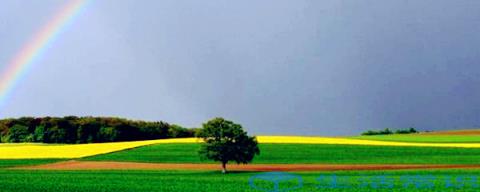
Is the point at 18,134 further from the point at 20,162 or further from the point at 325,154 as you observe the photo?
the point at 325,154

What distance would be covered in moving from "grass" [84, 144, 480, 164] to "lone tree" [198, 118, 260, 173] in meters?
10.5

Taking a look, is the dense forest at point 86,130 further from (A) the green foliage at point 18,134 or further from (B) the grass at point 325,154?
(B) the grass at point 325,154

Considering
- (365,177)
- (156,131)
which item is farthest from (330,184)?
(156,131)

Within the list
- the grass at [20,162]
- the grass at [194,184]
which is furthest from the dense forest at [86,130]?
the grass at [194,184]

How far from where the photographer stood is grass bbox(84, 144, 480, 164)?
2867 inches

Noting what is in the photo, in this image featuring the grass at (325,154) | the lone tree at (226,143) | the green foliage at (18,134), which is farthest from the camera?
the green foliage at (18,134)

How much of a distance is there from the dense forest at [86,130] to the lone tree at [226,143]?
6920cm

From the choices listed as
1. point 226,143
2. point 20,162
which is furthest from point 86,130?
point 226,143

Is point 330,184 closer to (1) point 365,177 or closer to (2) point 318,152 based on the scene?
(1) point 365,177

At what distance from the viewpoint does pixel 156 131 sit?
133m

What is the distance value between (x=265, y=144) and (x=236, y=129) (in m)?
30.4

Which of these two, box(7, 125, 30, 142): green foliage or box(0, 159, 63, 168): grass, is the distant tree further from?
box(0, 159, 63, 168): grass

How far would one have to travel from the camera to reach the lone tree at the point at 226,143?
62.3 m

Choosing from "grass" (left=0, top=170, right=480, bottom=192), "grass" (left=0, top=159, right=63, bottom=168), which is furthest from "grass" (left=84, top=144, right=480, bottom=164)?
"grass" (left=0, top=170, right=480, bottom=192)
